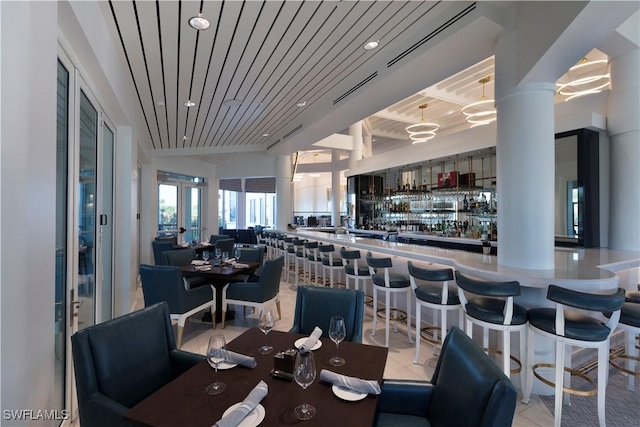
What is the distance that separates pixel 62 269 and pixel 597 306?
375 cm

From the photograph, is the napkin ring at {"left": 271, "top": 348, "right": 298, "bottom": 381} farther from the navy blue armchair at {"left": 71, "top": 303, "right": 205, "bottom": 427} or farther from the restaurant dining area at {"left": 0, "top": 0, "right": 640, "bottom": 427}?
the navy blue armchair at {"left": 71, "top": 303, "right": 205, "bottom": 427}

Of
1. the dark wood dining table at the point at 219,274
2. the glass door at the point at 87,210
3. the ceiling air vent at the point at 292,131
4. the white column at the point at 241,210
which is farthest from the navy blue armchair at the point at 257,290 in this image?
the white column at the point at 241,210

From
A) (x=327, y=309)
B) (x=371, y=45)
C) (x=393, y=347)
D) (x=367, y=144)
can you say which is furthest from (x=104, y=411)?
(x=367, y=144)

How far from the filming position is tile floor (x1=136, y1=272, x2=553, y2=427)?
2.47 m

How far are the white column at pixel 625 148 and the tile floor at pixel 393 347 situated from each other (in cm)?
342

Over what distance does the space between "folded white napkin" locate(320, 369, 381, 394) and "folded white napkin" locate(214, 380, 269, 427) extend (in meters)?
0.29

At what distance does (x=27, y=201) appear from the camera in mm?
1380

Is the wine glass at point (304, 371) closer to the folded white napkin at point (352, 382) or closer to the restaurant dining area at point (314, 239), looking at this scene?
the restaurant dining area at point (314, 239)

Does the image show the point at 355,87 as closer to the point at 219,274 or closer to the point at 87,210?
the point at 219,274

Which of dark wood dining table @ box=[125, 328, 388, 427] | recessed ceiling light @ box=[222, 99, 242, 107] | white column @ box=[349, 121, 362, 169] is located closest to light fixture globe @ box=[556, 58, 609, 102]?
white column @ box=[349, 121, 362, 169]

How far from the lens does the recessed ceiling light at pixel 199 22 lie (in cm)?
284

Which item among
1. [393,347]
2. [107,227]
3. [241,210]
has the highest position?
[241,210]

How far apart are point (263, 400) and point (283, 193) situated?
26.5 ft

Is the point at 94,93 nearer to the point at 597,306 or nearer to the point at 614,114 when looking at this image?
the point at 597,306
